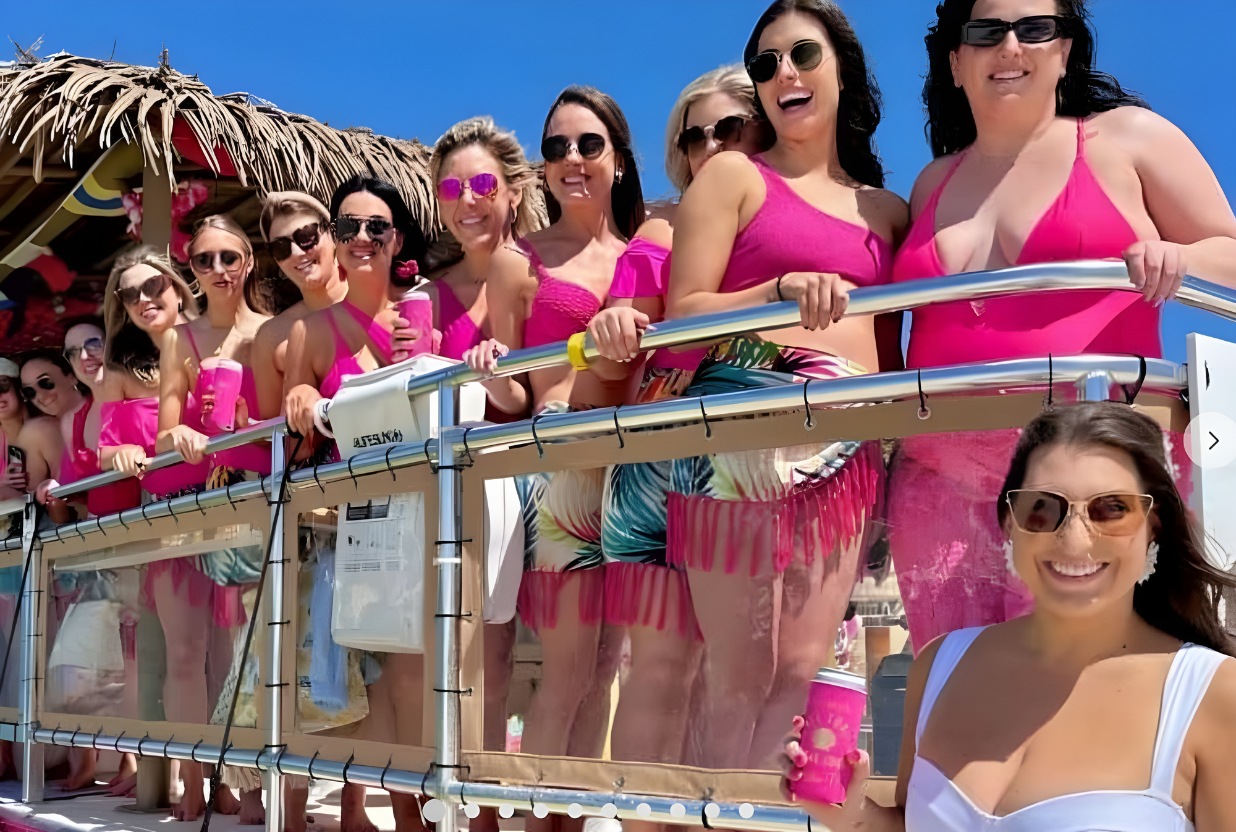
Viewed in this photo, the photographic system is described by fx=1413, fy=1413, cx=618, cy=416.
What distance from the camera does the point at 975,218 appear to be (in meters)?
3.17

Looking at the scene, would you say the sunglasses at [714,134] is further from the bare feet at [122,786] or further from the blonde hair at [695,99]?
the bare feet at [122,786]

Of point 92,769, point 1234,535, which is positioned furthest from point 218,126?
point 1234,535

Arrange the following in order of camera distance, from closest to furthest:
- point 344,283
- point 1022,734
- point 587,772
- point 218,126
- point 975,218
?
point 1022,734 < point 975,218 < point 587,772 < point 344,283 < point 218,126

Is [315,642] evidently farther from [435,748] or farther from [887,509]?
[887,509]

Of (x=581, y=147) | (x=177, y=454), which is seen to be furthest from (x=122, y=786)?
(x=581, y=147)

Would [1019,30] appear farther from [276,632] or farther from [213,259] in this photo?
[213,259]

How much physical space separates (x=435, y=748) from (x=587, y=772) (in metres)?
0.54

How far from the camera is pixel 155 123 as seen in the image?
8.48m

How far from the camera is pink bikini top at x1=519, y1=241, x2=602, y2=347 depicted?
4.23 meters

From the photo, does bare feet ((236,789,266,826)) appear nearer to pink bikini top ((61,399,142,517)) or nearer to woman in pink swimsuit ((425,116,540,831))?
pink bikini top ((61,399,142,517))

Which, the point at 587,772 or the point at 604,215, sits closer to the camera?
the point at 587,772

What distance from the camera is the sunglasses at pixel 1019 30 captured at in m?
3.20

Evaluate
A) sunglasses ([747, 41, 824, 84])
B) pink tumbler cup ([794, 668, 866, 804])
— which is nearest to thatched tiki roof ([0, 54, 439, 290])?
sunglasses ([747, 41, 824, 84])

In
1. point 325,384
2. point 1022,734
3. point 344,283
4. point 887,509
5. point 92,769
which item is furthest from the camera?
point 92,769
